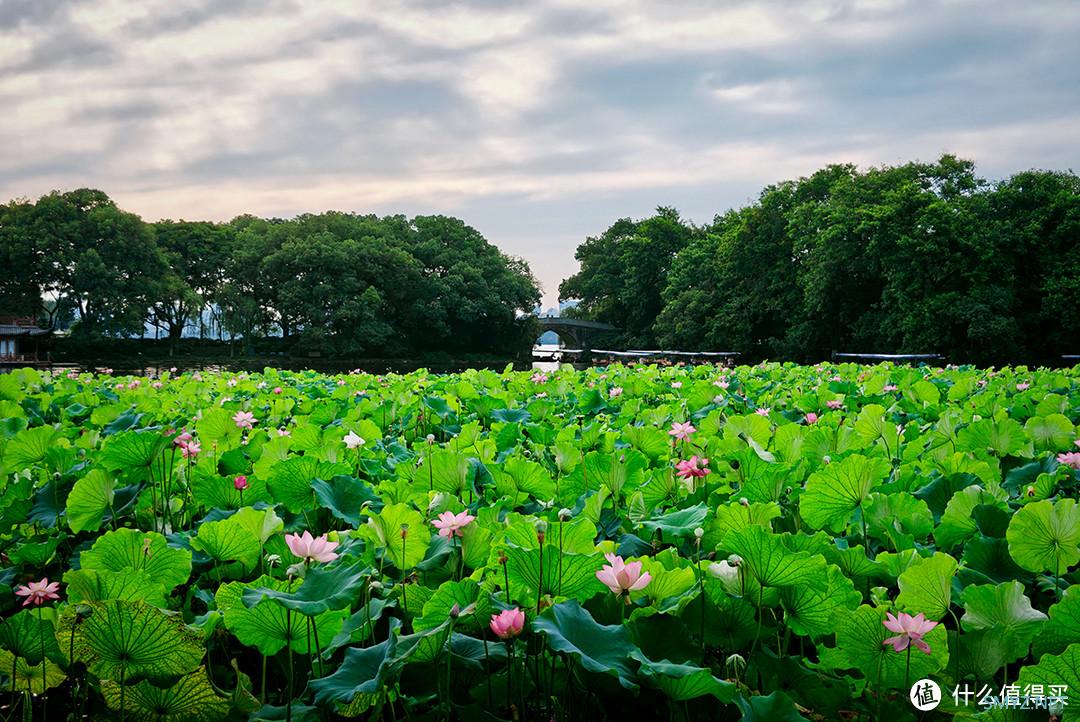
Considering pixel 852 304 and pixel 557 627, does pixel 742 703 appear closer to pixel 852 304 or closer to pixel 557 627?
pixel 557 627

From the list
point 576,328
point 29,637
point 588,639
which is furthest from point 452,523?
point 576,328

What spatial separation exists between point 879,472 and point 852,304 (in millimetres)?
26964

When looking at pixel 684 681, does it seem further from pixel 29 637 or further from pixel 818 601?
pixel 29 637

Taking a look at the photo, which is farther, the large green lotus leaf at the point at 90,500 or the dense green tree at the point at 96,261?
the dense green tree at the point at 96,261

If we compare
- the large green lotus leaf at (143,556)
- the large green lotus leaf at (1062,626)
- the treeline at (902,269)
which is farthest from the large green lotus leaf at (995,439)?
the treeline at (902,269)

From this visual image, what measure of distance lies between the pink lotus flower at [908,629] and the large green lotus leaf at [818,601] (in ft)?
0.26

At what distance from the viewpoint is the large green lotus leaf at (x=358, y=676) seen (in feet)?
2.68

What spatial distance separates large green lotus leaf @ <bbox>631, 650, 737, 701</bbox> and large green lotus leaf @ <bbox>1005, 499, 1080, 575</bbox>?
1.80 feet

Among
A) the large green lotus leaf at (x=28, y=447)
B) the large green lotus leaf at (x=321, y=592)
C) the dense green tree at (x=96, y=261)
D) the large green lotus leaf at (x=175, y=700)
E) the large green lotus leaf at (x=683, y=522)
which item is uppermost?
the dense green tree at (x=96, y=261)

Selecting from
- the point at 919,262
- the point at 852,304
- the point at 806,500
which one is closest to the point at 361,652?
the point at 806,500

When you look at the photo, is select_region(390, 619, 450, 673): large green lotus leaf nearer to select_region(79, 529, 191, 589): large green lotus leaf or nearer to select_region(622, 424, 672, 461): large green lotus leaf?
select_region(79, 529, 191, 589): large green lotus leaf

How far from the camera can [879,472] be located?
55.6 inches

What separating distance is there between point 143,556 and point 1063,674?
3.74ft

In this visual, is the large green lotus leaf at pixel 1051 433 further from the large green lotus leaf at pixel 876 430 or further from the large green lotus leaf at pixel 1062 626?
the large green lotus leaf at pixel 1062 626
